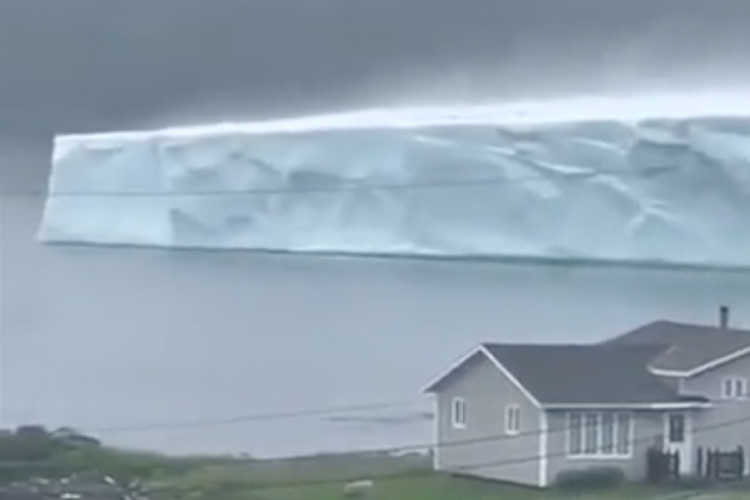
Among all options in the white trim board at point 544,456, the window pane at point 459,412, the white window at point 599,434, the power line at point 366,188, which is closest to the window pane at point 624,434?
the white window at point 599,434

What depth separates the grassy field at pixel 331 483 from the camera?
332 centimetres

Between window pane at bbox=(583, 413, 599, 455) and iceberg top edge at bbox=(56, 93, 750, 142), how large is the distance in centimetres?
→ 43

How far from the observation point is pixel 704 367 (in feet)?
10.9

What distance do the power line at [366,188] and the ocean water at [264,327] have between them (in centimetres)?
7

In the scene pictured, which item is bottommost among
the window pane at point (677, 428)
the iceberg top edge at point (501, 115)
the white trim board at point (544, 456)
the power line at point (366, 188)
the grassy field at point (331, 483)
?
the grassy field at point (331, 483)

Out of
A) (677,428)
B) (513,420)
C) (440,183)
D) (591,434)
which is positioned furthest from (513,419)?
(440,183)

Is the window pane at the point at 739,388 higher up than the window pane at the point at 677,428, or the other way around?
the window pane at the point at 739,388

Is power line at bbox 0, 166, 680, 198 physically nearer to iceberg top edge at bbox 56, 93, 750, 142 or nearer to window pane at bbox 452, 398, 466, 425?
iceberg top edge at bbox 56, 93, 750, 142

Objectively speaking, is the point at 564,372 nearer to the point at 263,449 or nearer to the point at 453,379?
the point at 453,379

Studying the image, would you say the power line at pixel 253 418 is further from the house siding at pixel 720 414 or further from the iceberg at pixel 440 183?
the house siding at pixel 720 414

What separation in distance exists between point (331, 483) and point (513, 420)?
0.28 metres

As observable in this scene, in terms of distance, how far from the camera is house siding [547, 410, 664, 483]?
10.9 feet

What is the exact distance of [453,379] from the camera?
335 cm

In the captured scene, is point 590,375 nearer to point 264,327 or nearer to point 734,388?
point 734,388
